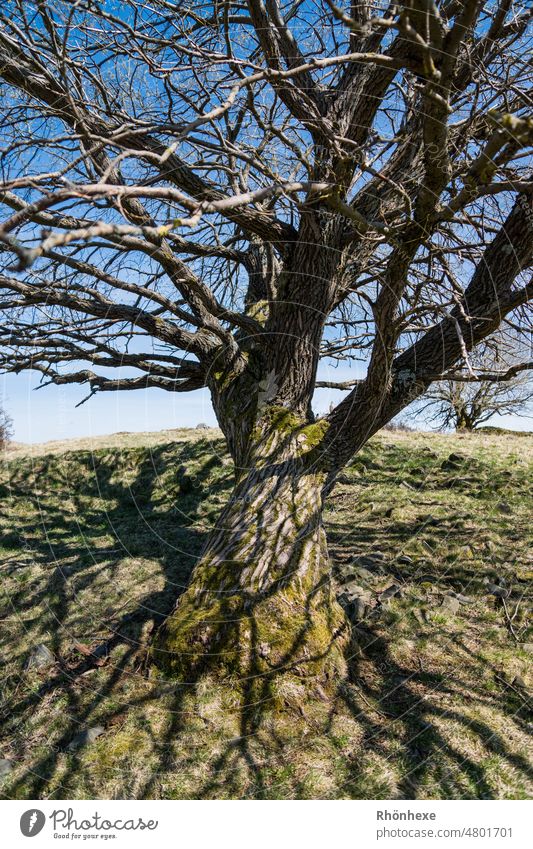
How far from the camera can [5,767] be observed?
354 centimetres

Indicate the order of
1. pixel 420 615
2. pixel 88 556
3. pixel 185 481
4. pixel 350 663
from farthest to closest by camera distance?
1. pixel 185 481
2. pixel 88 556
3. pixel 420 615
4. pixel 350 663

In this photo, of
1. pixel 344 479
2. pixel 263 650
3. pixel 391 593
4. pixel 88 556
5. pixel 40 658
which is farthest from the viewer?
pixel 344 479

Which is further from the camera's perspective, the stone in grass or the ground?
the stone in grass

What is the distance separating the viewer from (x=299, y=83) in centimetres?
468

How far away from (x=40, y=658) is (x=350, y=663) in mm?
2651

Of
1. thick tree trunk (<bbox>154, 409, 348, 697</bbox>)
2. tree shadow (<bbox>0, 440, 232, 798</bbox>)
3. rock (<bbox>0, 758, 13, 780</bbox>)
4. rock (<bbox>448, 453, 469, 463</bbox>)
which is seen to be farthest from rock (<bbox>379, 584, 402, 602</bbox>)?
rock (<bbox>448, 453, 469, 463</bbox>)

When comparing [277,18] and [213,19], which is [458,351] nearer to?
[277,18]

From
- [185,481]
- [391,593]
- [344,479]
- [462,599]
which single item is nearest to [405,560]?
[391,593]

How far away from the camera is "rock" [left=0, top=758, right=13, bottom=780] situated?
137 inches

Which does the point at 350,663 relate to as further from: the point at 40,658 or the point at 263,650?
the point at 40,658

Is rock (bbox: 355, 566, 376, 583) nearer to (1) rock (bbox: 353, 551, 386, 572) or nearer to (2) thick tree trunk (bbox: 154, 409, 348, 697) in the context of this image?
(1) rock (bbox: 353, 551, 386, 572)

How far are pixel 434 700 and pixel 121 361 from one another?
13.4 ft

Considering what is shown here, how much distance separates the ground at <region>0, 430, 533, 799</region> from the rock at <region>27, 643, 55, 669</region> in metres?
0.02
